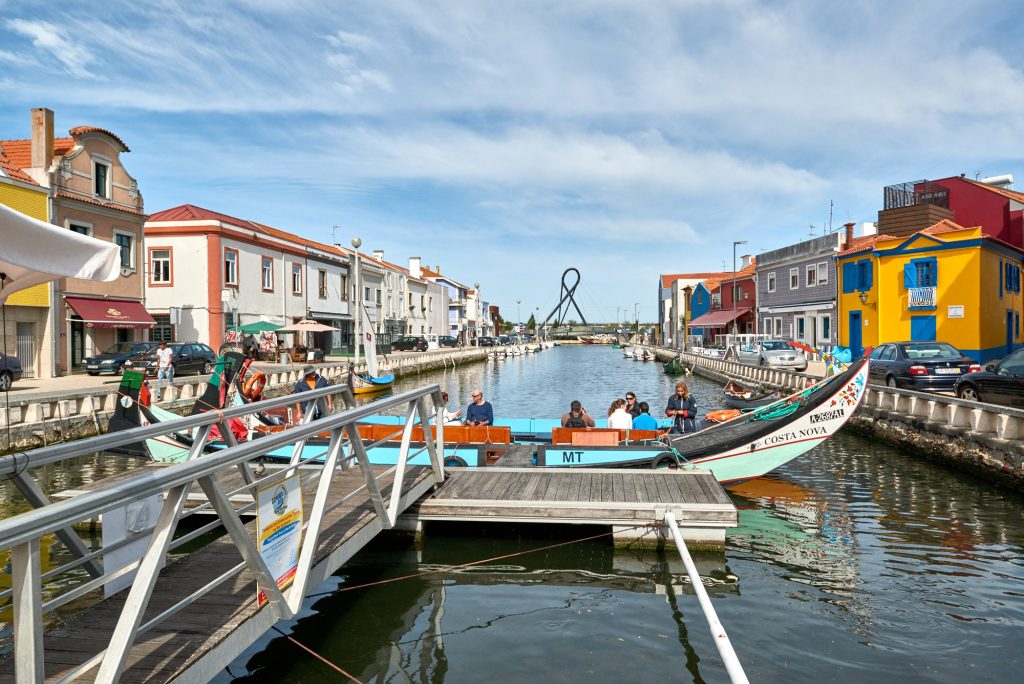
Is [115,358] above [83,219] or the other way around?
the other way around

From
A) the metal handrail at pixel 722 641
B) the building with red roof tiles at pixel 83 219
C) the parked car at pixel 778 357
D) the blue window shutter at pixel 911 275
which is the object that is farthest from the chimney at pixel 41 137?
the blue window shutter at pixel 911 275

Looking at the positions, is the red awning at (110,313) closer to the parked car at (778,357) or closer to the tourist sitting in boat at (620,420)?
the tourist sitting in boat at (620,420)

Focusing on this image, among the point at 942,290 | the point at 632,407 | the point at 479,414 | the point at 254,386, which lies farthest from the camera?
the point at 942,290

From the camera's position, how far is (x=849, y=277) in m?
36.7

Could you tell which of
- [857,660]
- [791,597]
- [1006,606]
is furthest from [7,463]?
[1006,606]

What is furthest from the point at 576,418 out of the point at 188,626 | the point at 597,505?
the point at 188,626

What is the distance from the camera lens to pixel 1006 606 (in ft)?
23.6

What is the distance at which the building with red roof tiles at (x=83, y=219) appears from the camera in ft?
85.5

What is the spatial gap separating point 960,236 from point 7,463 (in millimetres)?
35750

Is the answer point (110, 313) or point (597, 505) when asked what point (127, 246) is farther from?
point (597, 505)

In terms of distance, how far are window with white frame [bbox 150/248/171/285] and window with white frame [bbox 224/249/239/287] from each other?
3.02 metres

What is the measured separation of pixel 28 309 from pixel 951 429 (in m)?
29.2

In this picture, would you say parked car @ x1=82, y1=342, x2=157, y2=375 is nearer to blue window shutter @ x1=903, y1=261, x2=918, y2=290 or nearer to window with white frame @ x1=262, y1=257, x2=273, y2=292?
window with white frame @ x1=262, y1=257, x2=273, y2=292

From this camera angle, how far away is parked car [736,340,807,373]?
34281mm
